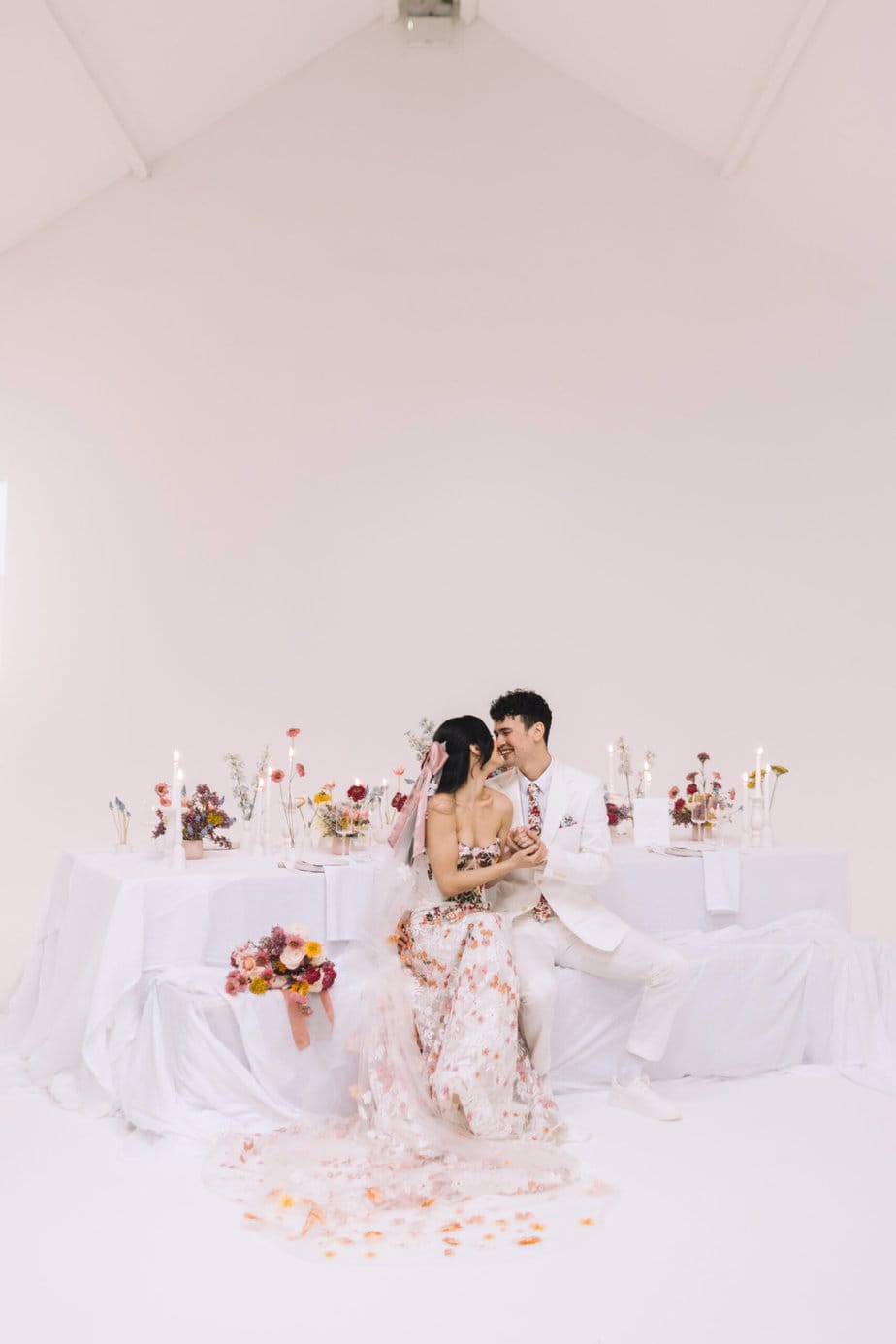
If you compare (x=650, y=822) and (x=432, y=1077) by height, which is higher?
(x=650, y=822)

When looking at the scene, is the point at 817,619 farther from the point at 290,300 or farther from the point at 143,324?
the point at 143,324

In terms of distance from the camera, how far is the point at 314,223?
25.8ft

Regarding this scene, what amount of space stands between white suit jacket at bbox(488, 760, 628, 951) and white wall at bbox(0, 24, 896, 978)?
3146 mm

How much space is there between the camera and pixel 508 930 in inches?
157

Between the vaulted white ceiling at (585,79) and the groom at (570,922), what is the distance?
4028 mm

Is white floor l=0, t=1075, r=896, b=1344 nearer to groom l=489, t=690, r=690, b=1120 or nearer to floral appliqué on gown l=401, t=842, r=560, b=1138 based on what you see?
floral appliqué on gown l=401, t=842, r=560, b=1138

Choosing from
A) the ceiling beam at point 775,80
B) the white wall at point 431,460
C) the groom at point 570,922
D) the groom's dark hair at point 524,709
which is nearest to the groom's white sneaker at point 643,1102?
the groom at point 570,922

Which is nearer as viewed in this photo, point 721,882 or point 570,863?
point 570,863

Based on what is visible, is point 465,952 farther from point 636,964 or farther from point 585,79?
point 585,79

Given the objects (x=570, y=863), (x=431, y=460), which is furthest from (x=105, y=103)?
(x=570, y=863)

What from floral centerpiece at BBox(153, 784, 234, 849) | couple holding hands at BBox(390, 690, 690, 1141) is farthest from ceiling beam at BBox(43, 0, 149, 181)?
couple holding hands at BBox(390, 690, 690, 1141)

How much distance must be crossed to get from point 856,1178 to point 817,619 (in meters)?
4.76

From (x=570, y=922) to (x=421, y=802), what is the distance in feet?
2.43

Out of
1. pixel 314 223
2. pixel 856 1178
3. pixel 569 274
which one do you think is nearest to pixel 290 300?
pixel 314 223
